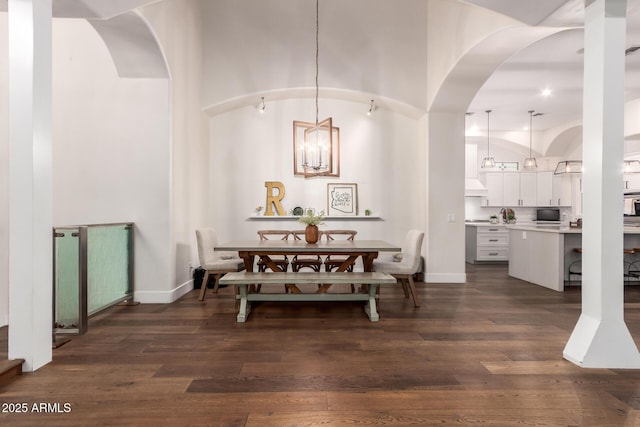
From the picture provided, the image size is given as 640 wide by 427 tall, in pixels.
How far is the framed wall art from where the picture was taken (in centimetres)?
608

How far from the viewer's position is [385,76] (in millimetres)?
5691

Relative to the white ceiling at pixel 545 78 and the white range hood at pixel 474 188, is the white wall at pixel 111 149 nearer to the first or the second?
the white ceiling at pixel 545 78

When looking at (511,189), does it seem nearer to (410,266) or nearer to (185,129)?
(410,266)

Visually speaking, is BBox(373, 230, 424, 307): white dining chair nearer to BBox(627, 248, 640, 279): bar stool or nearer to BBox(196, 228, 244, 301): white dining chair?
BBox(196, 228, 244, 301): white dining chair

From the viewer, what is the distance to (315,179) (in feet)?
20.0

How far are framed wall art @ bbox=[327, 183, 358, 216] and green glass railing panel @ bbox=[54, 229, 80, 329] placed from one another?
12.3ft

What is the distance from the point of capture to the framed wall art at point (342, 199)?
6082 mm

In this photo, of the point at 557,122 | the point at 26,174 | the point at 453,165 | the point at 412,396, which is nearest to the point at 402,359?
the point at 412,396

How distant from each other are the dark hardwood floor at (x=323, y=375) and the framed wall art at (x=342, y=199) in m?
2.51

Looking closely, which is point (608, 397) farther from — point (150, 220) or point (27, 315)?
point (150, 220)

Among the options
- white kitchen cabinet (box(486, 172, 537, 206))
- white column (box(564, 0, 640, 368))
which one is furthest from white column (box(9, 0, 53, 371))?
white kitchen cabinet (box(486, 172, 537, 206))

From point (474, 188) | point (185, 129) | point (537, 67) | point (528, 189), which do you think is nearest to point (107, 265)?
point (185, 129)

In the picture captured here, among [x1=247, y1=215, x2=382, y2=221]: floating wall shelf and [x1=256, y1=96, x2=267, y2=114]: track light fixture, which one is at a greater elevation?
[x1=256, y1=96, x2=267, y2=114]: track light fixture

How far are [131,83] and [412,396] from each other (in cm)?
441
